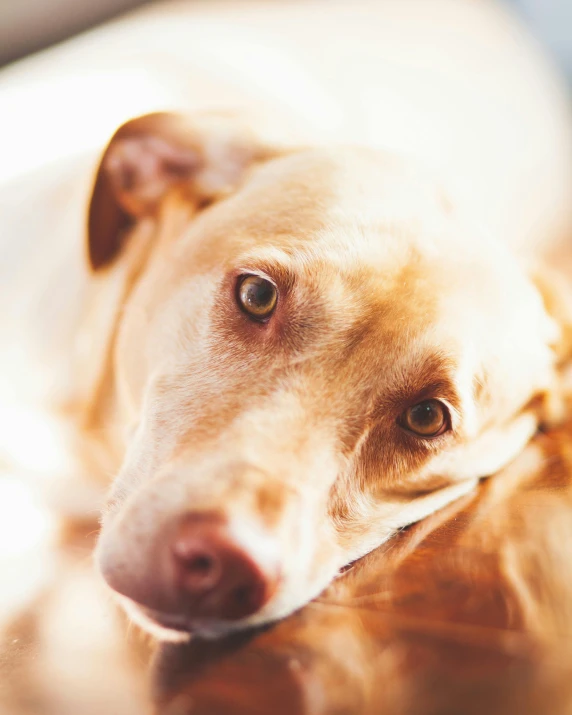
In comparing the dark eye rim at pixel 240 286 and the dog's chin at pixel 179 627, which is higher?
the dark eye rim at pixel 240 286

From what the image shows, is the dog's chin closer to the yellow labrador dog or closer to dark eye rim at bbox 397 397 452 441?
the yellow labrador dog

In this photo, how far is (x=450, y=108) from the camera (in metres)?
3.57

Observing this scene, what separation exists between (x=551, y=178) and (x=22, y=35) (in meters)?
3.12

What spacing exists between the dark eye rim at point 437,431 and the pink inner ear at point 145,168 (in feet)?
3.19

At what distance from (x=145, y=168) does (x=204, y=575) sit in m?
1.33

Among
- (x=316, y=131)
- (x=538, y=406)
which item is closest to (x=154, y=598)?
(x=538, y=406)

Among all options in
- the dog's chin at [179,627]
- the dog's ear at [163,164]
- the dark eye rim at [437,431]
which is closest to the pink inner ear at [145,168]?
the dog's ear at [163,164]

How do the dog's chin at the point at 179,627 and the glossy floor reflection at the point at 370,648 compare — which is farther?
the dog's chin at the point at 179,627

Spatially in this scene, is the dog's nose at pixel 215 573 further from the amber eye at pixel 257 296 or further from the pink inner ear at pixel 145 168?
the pink inner ear at pixel 145 168

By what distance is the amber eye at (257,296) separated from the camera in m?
1.66

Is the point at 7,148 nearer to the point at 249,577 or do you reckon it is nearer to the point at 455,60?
the point at 249,577

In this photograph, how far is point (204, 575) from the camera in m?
1.21

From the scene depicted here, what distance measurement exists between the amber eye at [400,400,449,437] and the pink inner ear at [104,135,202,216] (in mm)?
980

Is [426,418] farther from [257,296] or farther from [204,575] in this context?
[204,575]
